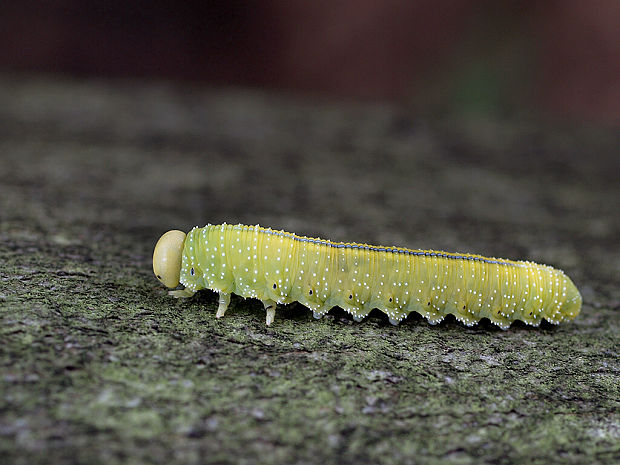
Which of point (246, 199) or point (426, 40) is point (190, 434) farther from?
point (426, 40)

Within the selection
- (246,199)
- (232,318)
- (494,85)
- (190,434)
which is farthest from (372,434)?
(494,85)

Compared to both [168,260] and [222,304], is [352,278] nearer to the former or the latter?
[222,304]

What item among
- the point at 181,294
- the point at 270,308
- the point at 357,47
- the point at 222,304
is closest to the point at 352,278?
the point at 270,308

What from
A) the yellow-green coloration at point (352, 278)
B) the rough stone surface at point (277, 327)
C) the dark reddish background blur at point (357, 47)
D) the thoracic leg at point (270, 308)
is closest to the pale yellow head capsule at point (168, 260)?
the yellow-green coloration at point (352, 278)

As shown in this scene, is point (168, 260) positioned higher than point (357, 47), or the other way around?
point (357, 47)

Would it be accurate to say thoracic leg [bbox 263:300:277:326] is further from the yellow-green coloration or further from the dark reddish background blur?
the dark reddish background blur

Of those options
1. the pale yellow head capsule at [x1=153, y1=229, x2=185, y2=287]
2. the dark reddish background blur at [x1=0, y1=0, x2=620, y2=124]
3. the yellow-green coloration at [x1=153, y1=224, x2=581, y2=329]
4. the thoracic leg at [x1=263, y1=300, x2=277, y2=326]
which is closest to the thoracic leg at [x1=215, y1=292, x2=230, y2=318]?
the yellow-green coloration at [x1=153, y1=224, x2=581, y2=329]
